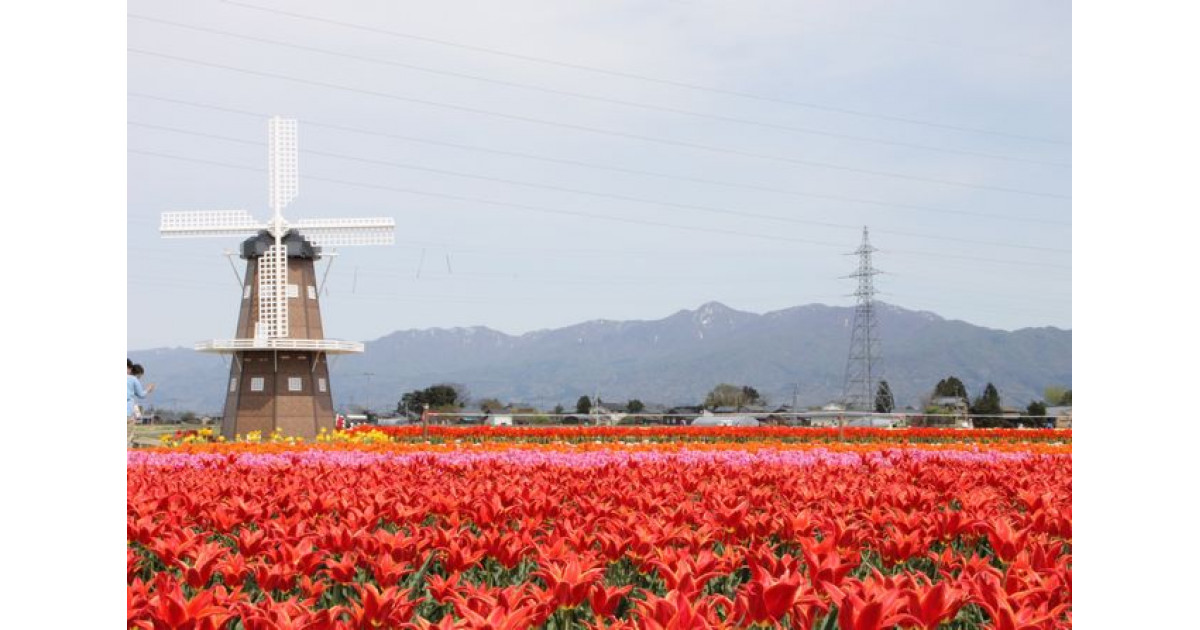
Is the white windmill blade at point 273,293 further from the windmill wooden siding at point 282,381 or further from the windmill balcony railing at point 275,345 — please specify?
the windmill balcony railing at point 275,345

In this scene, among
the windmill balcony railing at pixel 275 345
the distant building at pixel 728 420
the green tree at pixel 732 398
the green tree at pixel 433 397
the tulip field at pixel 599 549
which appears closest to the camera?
the tulip field at pixel 599 549

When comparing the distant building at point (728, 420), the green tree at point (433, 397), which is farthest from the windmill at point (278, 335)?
the green tree at point (433, 397)

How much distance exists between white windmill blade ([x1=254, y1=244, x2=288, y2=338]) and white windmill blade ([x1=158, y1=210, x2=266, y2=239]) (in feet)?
5.66

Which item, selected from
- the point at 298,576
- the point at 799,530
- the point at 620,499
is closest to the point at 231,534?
the point at 298,576

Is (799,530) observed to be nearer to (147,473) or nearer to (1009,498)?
(1009,498)

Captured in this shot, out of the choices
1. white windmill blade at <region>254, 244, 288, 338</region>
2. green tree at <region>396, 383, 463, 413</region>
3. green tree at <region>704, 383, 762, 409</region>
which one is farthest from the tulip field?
green tree at <region>704, 383, 762, 409</region>

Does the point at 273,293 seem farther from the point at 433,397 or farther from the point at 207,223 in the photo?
the point at 433,397


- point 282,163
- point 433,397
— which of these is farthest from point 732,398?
point 282,163

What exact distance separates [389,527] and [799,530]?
2169 mm

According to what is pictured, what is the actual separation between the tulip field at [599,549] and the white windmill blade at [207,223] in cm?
2416

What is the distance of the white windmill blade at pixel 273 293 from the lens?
30125mm

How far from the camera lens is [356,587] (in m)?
4.43

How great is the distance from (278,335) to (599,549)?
26465 millimetres

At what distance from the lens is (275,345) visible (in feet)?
97.3
